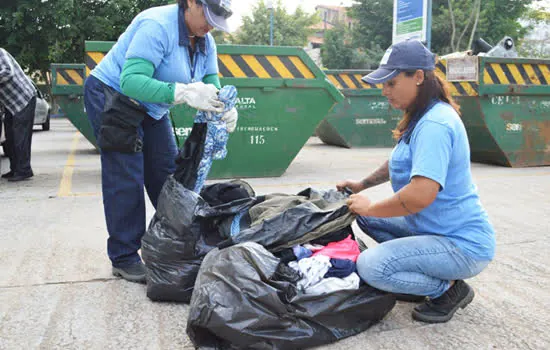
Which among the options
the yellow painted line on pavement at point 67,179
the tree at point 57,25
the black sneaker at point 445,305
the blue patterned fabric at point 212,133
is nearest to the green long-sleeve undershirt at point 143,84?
the blue patterned fabric at point 212,133

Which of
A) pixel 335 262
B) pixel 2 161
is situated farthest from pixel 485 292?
pixel 2 161

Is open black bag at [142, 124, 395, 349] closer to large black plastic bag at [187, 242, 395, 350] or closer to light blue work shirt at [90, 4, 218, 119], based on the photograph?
large black plastic bag at [187, 242, 395, 350]

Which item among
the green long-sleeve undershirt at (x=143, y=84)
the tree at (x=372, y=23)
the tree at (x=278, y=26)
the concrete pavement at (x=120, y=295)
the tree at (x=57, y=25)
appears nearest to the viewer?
the concrete pavement at (x=120, y=295)

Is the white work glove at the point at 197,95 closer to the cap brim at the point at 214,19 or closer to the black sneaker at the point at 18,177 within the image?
the cap brim at the point at 214,19

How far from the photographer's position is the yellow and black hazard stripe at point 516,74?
7.12 m

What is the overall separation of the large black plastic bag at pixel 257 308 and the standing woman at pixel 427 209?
224mm

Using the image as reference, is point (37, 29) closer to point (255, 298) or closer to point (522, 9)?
point (255, 298)

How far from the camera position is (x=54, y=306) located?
2.66 meters

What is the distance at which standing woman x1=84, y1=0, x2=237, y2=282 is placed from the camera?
262 cm

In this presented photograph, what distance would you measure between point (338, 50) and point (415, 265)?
92.2ft

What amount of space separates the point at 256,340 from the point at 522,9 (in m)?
30.5

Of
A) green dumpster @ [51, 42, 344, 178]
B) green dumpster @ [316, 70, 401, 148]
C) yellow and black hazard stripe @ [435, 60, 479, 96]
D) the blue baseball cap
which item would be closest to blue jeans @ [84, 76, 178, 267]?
the blue baseball cap

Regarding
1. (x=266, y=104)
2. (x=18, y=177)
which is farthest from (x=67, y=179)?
(x=266, y=104)

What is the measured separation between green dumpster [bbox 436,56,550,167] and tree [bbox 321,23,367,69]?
21.0 meters
